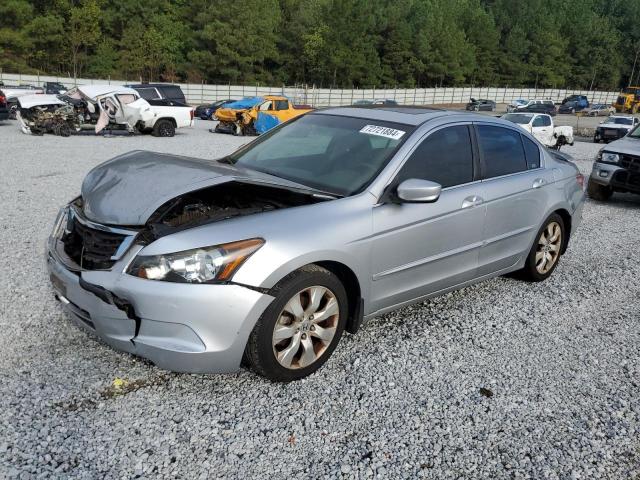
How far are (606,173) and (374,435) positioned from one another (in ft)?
26.7

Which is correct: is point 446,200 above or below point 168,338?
above

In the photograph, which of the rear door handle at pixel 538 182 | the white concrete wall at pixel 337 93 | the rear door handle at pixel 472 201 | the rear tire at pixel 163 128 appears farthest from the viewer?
the white concrete wall at pixel 337 93

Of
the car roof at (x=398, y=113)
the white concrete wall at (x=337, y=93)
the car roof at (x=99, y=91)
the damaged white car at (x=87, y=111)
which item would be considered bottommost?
the white concrete wall at (x=337, y=93)

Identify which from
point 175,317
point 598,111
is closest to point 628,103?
point 598,111

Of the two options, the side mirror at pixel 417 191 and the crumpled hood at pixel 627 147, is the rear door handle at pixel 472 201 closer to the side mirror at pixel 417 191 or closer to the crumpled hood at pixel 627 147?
the side mirror at pixel 417 191

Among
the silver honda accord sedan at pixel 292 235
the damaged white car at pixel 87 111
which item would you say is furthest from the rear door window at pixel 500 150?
the damaged white car at pixel 87 111

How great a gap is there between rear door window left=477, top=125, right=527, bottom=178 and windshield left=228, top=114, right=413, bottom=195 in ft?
2.66

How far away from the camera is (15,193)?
8.39 meters

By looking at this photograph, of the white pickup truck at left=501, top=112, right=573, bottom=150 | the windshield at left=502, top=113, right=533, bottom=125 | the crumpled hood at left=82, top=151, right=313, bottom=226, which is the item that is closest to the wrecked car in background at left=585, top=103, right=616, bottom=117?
the white pickup truck at left=501, top=112, right=573, bottom=150

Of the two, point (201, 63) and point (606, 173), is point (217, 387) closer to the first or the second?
point (606, 173)

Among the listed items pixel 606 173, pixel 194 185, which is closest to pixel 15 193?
pixel 194 185

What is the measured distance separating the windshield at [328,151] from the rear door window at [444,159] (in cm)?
16

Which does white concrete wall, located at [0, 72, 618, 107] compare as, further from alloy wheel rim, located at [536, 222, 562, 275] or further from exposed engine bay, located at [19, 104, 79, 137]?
alloy wheel rim, located at [536, 222, 562, 275]

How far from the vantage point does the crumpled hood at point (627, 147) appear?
29.0ft
